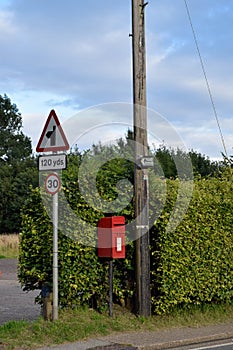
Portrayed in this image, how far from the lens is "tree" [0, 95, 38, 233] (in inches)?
2251

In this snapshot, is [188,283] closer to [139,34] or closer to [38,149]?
[38,149]

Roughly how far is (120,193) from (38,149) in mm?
1698

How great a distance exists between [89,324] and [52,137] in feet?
9.84

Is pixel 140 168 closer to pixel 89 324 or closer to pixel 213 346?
pixel 89 324

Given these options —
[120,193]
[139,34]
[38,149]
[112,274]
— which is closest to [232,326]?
[112,274]

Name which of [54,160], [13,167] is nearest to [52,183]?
[54,160]

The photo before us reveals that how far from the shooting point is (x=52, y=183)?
9703 mm

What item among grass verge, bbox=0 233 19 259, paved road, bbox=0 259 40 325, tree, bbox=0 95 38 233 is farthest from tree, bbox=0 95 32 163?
paved road, bbox=0 259 40 325

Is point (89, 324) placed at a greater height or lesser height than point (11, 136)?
lesser

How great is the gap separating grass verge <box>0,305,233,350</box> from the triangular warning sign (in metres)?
2.66

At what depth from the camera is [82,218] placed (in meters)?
10.4

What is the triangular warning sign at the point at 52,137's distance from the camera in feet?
32.5

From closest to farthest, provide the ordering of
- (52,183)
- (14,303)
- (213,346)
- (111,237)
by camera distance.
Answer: (213,346)
(52,183)
(111,237)
(14,303)

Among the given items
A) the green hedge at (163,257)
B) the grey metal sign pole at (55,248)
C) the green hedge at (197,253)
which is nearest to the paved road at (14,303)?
the green hedge at (163,257)
